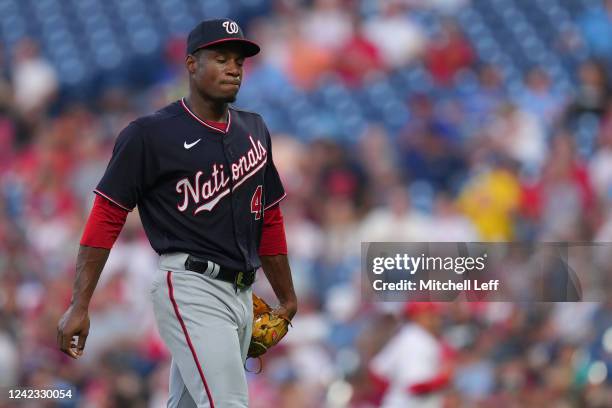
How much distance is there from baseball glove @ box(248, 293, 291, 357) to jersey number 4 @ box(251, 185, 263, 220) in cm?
34

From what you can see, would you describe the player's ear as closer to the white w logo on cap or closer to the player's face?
the player's face

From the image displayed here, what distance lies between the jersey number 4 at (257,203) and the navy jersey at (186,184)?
0.07ft

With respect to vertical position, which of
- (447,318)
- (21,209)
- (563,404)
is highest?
(21,209)

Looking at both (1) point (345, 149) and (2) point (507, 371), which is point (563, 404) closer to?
(2) point (507, 371)

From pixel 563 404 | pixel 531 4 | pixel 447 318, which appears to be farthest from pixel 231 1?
pixel 563 404

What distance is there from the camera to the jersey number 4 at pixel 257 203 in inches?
146

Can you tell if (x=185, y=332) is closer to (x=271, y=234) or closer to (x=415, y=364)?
(x=271, y=234)

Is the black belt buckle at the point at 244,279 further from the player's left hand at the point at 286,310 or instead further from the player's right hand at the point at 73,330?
the player's right hand at the point at 73,330

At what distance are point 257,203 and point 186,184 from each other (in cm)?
28

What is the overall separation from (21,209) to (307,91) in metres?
2.43

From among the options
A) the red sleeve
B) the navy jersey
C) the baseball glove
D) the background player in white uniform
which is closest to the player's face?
the navy jersey

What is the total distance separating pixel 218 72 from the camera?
358cm

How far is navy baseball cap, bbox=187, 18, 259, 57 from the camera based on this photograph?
354 centimetres

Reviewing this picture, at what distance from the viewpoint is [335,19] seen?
988 cm
